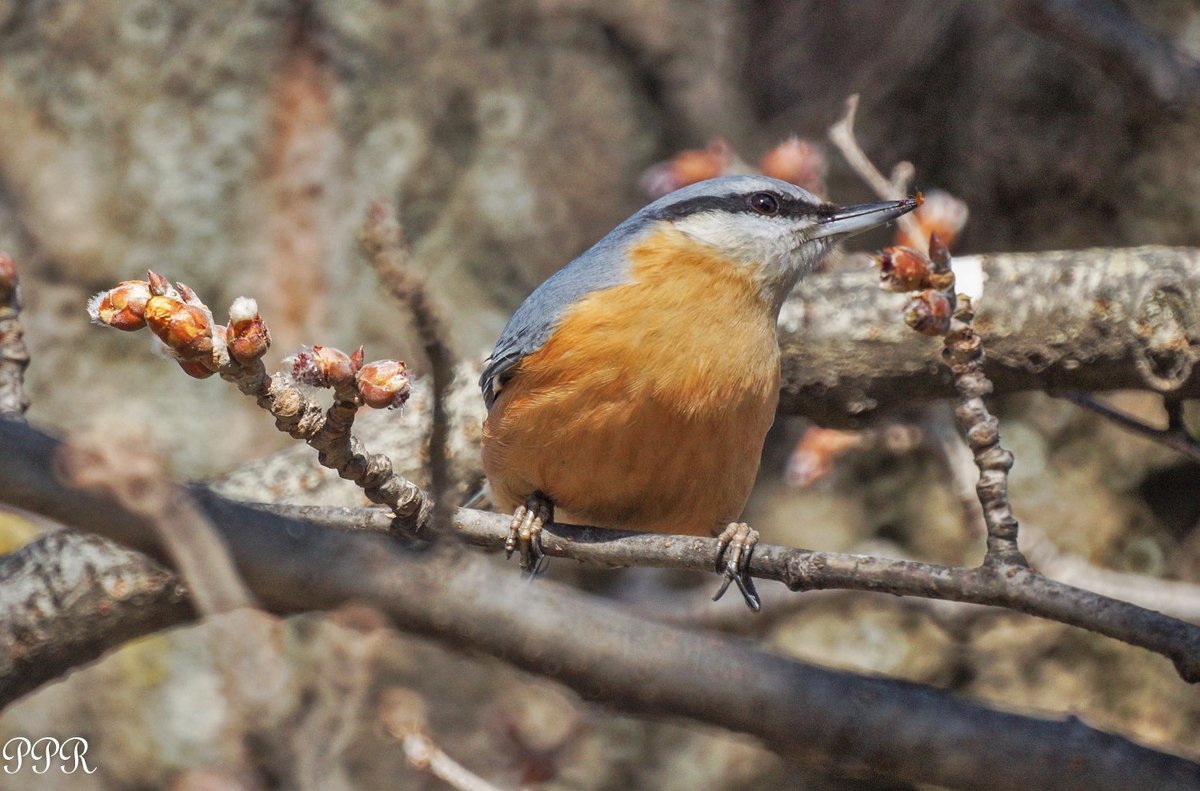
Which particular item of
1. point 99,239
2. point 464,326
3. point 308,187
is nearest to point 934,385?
point 464,326

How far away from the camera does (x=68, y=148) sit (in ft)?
15.1

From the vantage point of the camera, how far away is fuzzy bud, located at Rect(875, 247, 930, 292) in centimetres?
211

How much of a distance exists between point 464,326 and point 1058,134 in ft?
7.78

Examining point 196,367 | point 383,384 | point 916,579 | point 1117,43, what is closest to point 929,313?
point 916,579

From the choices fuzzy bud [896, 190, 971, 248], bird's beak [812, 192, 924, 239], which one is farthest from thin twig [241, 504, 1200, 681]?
fuzzy bud [896, 190, 971, 248]

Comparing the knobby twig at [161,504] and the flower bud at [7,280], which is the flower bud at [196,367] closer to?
the knobby twig at [161,504]

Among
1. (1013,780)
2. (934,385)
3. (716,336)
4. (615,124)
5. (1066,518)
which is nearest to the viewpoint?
(1013,780)

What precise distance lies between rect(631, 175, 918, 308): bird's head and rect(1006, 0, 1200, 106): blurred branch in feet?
2.57

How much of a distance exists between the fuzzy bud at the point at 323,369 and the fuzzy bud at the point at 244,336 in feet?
0.33

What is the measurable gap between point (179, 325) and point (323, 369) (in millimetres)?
225

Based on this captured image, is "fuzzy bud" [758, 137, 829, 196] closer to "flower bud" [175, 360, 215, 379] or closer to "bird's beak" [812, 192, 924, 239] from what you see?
"bird's beak" [812, 192, 924, 239]

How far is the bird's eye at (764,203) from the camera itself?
319 cm

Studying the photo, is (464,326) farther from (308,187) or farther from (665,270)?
(665,270)

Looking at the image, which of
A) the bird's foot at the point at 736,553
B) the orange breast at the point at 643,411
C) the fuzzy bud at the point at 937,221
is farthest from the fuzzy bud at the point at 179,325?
the fuzzy bud at the point at 937,221
